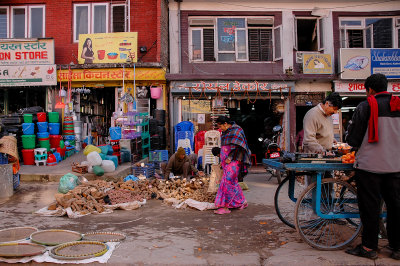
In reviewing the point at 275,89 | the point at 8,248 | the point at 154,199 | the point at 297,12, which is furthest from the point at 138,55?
the point at 8,248

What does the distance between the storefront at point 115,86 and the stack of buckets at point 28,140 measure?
1.93 meters

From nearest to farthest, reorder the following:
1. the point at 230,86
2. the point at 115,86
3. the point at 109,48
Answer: the point at 109,48, the point at 230,86, the point at 115,86

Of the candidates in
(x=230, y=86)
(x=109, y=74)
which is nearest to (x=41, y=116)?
(x=109, y=74)

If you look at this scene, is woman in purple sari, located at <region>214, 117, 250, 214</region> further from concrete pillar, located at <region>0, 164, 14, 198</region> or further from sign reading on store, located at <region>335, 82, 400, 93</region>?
sign reading on store, located at <region>335, 82, 400, 93</region>

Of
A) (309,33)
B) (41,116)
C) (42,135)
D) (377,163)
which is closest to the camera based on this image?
(377,163)

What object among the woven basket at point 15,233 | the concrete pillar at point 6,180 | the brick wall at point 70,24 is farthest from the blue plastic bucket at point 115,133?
the woven basket at point 15,233

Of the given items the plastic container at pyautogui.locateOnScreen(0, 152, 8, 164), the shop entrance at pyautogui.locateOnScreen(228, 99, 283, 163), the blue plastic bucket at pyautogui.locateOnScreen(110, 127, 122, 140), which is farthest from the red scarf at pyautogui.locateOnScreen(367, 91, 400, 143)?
the shop entrance at pyautogui.locateOnScreen(228, 99, 283, 163)

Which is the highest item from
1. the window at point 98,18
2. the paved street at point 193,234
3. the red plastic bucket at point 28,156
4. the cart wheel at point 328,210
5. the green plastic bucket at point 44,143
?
the window at point 98,18

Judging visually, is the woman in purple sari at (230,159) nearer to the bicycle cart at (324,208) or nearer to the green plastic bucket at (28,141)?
the bicycle cart at (324,208)

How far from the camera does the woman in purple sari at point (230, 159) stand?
21.6 ft

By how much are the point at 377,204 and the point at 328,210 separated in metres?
0.73

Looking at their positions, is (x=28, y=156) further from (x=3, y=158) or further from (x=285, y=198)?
(x=285, y=198)

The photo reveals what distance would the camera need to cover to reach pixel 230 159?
6621 mm

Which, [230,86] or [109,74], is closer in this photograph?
[109,74]
